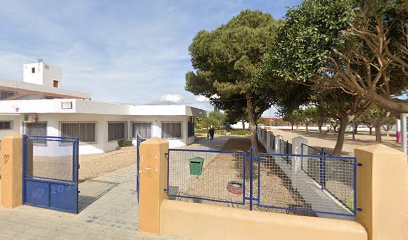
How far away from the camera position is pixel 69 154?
6.27 metres

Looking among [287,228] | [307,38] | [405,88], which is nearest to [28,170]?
[287,228]

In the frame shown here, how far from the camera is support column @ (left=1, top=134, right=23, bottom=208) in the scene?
610 centimetres

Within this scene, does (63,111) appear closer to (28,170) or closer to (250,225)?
(28,170)

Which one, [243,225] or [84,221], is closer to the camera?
[243,225]

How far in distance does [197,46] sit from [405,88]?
37.1ft

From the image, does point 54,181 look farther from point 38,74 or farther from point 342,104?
point 38,74

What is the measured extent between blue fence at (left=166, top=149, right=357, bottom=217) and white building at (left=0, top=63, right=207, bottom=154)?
7283 mm

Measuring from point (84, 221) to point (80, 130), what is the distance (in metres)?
11.1

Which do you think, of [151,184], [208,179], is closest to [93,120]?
[208,179]

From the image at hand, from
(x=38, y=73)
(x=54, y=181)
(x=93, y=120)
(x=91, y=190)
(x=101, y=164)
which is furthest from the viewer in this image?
(x=38, y=73)

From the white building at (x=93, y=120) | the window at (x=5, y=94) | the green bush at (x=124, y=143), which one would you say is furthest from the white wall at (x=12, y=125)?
the window at (x=5, y=94)

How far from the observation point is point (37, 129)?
14.3 m

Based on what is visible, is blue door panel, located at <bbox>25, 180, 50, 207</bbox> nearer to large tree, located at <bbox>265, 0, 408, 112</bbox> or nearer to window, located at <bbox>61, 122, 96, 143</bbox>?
large tree, located at <bbox>265, 0, 408, 112</bbox>

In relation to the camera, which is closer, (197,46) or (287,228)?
(287,228)
